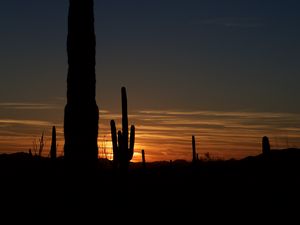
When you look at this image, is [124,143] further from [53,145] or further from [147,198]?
[53,145]

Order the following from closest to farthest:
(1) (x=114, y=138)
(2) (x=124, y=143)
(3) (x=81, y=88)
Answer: (3) (x=81, y=88), (2) (x=124, y=143), (1) (x=114, y=138)

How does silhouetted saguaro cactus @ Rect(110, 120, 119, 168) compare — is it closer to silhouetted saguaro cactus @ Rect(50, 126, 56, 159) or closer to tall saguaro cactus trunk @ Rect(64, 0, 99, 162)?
silhouetted saguaro cactus @ Rect(50, 126, 56, 159)

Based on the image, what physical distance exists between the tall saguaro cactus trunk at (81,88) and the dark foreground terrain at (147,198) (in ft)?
1.47

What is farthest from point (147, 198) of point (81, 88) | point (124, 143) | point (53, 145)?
point (53, 145)

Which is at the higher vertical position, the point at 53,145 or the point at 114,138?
the point at 114,138

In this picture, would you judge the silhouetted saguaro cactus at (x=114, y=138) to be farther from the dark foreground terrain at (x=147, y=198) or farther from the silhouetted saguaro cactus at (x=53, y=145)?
the silhouetted saguaro cactus at (x=53, y=145)

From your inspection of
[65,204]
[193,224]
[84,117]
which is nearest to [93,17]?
[84,117]

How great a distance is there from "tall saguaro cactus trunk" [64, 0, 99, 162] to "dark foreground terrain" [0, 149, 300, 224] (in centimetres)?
45

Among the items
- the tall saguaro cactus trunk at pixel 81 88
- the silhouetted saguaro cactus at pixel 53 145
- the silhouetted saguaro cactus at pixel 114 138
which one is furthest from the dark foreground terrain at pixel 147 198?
the silhouetted saguaro cactus at pixel 53 145

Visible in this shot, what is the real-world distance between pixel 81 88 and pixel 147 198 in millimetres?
5475

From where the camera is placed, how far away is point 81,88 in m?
11.4

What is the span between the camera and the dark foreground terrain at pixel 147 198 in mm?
11227

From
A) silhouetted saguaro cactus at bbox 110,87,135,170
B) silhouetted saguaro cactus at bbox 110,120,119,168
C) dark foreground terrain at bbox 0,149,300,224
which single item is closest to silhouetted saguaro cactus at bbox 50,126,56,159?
dark foreground terrain at bbox 0,149,300,224

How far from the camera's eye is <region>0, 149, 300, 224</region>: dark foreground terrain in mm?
11227
